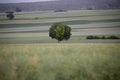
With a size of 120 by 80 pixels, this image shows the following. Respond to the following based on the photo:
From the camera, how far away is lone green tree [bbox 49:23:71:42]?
482cm

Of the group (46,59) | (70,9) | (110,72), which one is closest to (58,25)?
(70,9)

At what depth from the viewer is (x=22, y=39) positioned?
5.13 metres

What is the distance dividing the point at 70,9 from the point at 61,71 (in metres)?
1.45

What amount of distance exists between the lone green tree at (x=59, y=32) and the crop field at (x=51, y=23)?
0.30 ft

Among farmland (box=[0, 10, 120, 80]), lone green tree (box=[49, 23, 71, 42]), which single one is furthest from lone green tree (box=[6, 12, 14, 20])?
lone green tree (box=[49, 23, 71, 42])

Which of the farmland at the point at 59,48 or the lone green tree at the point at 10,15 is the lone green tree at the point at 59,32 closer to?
the farmland at the point at 59,48

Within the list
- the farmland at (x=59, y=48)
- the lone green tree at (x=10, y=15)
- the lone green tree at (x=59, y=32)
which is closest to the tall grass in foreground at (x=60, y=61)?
the farmland at (x=59, y=48)

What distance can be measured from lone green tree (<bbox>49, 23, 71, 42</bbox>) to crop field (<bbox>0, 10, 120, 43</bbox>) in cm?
9

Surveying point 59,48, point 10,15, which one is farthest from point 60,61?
point 10,15

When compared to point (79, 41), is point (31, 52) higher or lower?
lower

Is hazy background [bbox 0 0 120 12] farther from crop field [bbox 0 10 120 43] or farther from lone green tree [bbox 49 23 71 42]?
lone green tree [bbox 49 23 71 42]

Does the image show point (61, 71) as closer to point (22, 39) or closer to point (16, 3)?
point (22, 39)

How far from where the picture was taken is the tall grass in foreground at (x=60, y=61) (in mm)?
4691

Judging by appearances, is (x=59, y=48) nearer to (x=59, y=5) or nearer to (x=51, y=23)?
(x=51, y=23)
